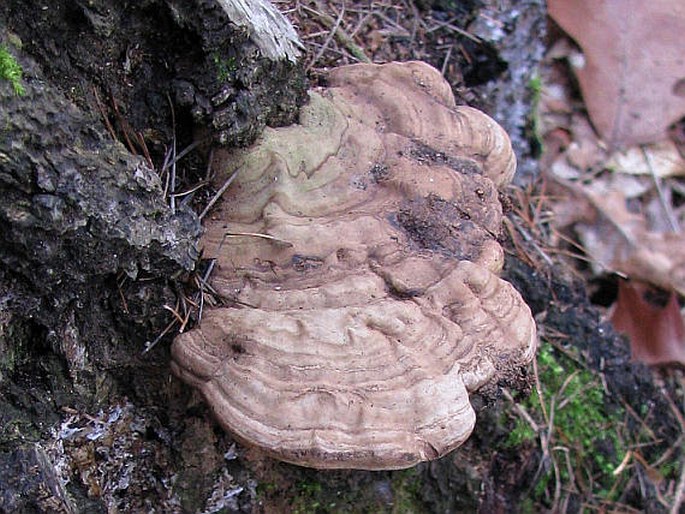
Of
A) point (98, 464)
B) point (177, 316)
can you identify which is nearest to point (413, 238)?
point (177, 316)

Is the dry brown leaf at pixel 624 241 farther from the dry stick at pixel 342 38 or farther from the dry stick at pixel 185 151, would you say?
the dry stick at pixel 185 151

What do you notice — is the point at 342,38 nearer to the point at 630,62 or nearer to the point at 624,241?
the point at 624,241

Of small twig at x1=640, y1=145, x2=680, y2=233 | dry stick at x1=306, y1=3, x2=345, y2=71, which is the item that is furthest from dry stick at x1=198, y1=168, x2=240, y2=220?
small twig at x1=640, y1=145, x2=680, y2=233

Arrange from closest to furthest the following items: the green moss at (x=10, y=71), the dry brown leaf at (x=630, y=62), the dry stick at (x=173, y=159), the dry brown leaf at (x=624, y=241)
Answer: the green moss at (x=10, y=71), the dry stick at (x=173, y=159), the dry brown leaf at (x=624, y=241), the dry brown leaf at (x=630, y=62)

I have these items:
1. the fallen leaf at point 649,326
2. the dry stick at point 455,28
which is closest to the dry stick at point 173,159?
the dry stick at point 455,28

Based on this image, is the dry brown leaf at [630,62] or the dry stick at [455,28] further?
the dry brown leaf at [630,62]

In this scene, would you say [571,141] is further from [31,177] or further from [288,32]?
[31,177]
